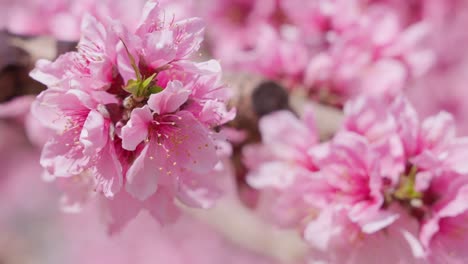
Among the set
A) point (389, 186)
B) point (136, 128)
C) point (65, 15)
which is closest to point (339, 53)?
point (389, 186)

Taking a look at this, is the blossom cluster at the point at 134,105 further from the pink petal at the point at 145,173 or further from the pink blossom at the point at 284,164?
the pink blossom at the point at 284,164

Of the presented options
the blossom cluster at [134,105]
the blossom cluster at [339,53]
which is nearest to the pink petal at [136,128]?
the blossom cluster at [134,105]

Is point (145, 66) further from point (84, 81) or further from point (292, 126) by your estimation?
point (292, 126)

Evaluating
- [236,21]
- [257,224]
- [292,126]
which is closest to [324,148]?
[292,126]

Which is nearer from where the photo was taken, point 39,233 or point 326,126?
point 326,126

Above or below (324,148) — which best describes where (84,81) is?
above

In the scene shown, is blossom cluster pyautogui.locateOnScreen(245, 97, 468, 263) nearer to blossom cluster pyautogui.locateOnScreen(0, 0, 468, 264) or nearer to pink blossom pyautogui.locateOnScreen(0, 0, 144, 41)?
blossom cluster pyautogui.locateOnScreen(0, 0, 468, 264)
